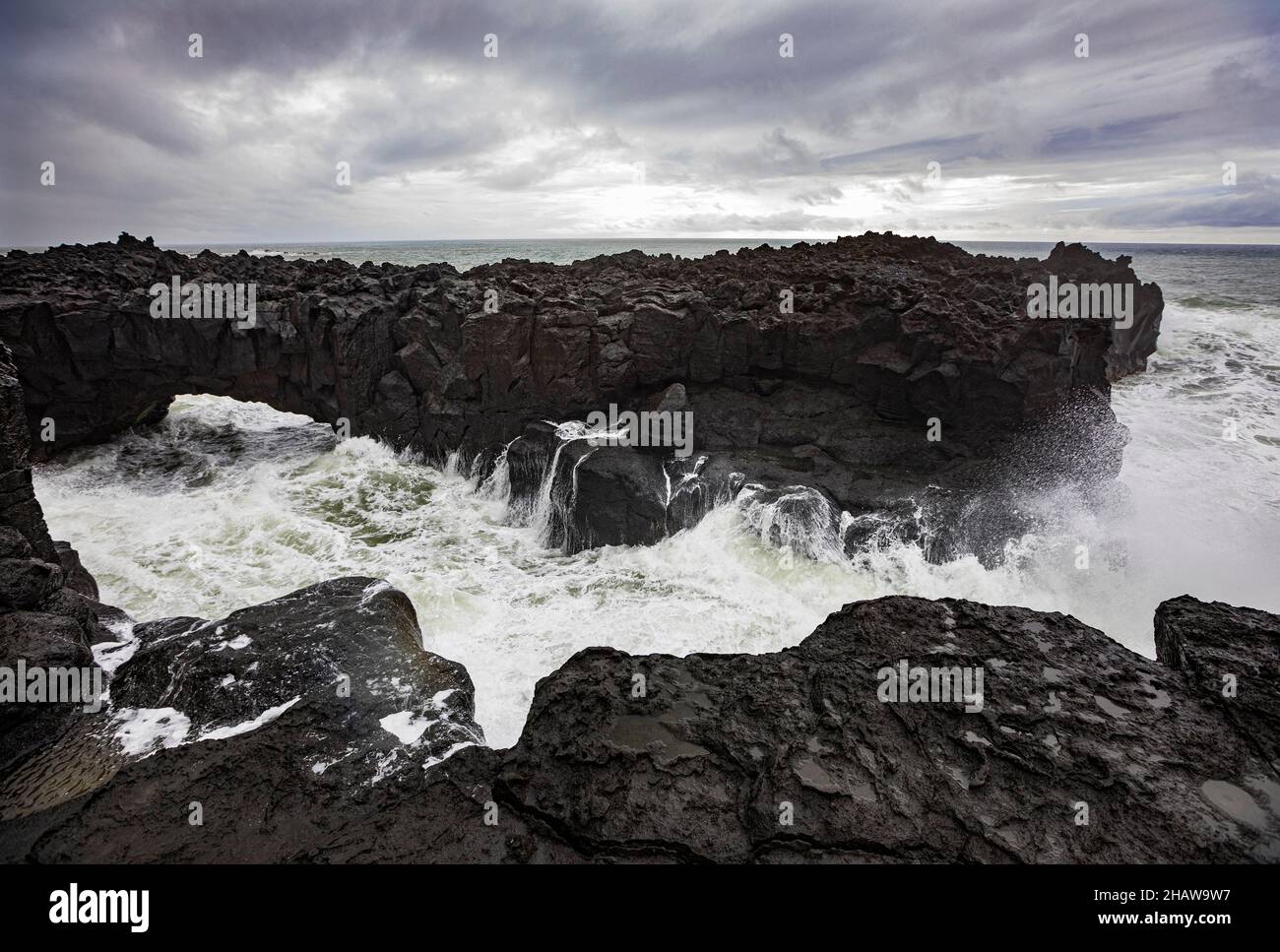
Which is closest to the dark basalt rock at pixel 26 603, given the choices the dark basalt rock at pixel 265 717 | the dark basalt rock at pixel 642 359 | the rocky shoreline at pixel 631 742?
the rocky shoreline at pixel 631 742

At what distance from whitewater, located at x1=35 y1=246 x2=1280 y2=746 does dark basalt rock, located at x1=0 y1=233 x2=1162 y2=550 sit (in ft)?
3.45

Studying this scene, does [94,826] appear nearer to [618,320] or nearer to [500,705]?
[500,705]

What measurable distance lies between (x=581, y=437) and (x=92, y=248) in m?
18.8

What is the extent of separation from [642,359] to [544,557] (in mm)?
4769

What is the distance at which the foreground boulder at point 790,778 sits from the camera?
11.8ft

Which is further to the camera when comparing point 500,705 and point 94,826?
point 500,705

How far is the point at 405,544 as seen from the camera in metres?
12.8

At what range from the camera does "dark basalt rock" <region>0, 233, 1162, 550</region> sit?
12.2 metres

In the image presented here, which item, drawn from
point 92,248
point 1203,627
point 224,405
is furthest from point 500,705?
point 92,248

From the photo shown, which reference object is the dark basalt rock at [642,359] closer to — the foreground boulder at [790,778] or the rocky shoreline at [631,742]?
the rocky shoreline at [631,742]

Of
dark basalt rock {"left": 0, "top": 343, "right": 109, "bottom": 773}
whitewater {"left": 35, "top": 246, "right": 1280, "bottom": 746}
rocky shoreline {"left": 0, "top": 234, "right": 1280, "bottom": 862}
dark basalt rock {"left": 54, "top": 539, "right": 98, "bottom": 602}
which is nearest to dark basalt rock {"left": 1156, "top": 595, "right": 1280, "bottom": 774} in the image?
rocky shoreline {"left": 0, "top": 234, "right": 1280, "bottom": 862}

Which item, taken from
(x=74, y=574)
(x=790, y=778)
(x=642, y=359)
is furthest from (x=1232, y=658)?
(x=74, y=574)

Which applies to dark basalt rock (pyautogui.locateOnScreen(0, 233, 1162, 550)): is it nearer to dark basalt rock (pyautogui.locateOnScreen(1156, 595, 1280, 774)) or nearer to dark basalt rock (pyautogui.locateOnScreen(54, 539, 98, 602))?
dark basalt rock (pyautogui.locateOnScreen(1156, 595, 1280, 774))

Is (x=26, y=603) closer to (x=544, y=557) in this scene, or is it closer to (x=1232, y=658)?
(x=544, y=557)
